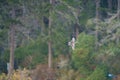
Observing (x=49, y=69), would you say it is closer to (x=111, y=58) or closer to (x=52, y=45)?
(x=52, y=45)

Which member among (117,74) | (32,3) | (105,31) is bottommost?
(117,74)

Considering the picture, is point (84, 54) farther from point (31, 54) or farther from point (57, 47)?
point (31, 54)

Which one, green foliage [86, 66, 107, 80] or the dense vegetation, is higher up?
the dense vegetation

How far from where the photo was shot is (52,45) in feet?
93.6

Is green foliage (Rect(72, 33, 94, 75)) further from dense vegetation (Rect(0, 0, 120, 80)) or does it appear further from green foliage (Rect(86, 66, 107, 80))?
green foliage (Rect(86, 66, 107, 80))

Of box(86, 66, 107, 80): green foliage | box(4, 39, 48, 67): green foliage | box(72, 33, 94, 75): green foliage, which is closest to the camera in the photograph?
box(86, 66, 107, 80): green foliage

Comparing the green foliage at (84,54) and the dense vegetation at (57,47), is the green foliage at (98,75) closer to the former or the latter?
the dense vegetation at (57,47)

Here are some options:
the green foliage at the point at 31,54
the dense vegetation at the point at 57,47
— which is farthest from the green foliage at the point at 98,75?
the green foliage at the point at 31,54

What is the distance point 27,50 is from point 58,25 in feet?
9.00

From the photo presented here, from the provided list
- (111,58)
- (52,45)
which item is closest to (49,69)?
(52,45)

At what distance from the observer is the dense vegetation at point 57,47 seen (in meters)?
26.5

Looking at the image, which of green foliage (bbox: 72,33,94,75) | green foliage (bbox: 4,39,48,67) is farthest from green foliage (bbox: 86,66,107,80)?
green foliage (bbox: 4,39,48,67)

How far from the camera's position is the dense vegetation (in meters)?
26.5

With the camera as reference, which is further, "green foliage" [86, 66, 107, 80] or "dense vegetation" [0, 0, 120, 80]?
"dense vegetation" [0, 0, 120, 80]
